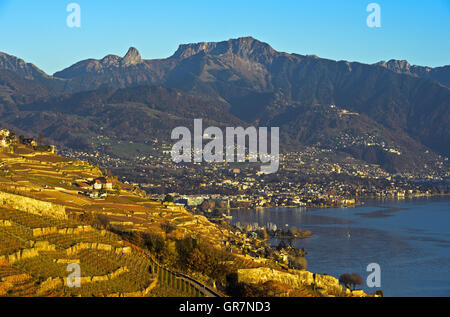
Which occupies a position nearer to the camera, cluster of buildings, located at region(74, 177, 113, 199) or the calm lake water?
cluster of buildings, located at region(74, 177, 113, 199)

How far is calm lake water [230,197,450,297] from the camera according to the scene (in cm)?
6638

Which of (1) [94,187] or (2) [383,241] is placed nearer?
(1) [94,187]

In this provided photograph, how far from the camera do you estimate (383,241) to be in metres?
93.2

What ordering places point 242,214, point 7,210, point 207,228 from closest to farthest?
1. point 7,210
2. point 207,228
3. point 242,214

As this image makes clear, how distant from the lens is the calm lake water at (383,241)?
6638 centimetres

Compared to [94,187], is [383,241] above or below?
below

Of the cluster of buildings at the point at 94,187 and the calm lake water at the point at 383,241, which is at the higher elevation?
the cluster of buildings at the point at 94,187

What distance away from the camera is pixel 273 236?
95.6 m

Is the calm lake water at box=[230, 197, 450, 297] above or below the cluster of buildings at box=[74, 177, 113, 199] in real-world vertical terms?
below

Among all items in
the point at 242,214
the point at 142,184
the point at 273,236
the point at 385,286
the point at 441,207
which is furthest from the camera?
the point at 142,184

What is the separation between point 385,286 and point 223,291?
1334 inches

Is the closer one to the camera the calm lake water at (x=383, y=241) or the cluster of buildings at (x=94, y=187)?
the cluster of buildings at (x=94, y=187)

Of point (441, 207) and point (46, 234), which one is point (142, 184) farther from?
point (46, 234)

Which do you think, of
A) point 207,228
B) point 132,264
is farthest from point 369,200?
point 132,264
